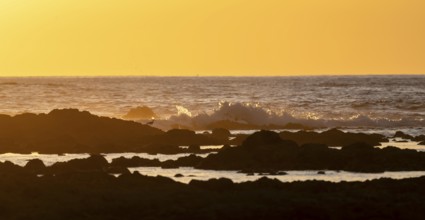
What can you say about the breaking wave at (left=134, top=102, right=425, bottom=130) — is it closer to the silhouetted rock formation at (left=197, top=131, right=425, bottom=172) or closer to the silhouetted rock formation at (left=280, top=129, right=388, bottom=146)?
the silhouetted rock formation at (left=280, top=129, right=388, bottom=146)

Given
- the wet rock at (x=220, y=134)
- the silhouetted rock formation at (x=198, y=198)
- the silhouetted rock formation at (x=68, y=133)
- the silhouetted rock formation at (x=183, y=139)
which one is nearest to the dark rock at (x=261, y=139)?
the silhouetted rock formation at (x=68, y=133)

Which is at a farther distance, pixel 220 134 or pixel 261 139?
pixel 220 134

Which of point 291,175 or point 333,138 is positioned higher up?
point 291,175

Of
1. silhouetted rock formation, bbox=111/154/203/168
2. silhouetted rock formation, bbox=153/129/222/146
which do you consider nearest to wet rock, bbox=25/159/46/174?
silhouetted rock formation, bbox=111/154/203/168

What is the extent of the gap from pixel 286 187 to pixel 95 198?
5.25 m

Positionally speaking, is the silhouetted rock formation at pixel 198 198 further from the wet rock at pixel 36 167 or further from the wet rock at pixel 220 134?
the wet rock at pixel 220 134

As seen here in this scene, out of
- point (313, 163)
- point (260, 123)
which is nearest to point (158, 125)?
point (260, 123)

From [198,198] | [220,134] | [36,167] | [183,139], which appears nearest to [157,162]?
[36,167]

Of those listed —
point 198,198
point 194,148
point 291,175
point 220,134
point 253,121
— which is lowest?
point 253,121

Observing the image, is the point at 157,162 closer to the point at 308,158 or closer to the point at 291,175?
the point at 308,158

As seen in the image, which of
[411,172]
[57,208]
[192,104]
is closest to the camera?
[57,208]

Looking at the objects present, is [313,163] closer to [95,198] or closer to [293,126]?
[95,198]

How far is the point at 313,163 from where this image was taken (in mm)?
39594

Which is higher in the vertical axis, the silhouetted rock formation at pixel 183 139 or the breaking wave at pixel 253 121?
the silhouetted rock formation at pixel 183 139
